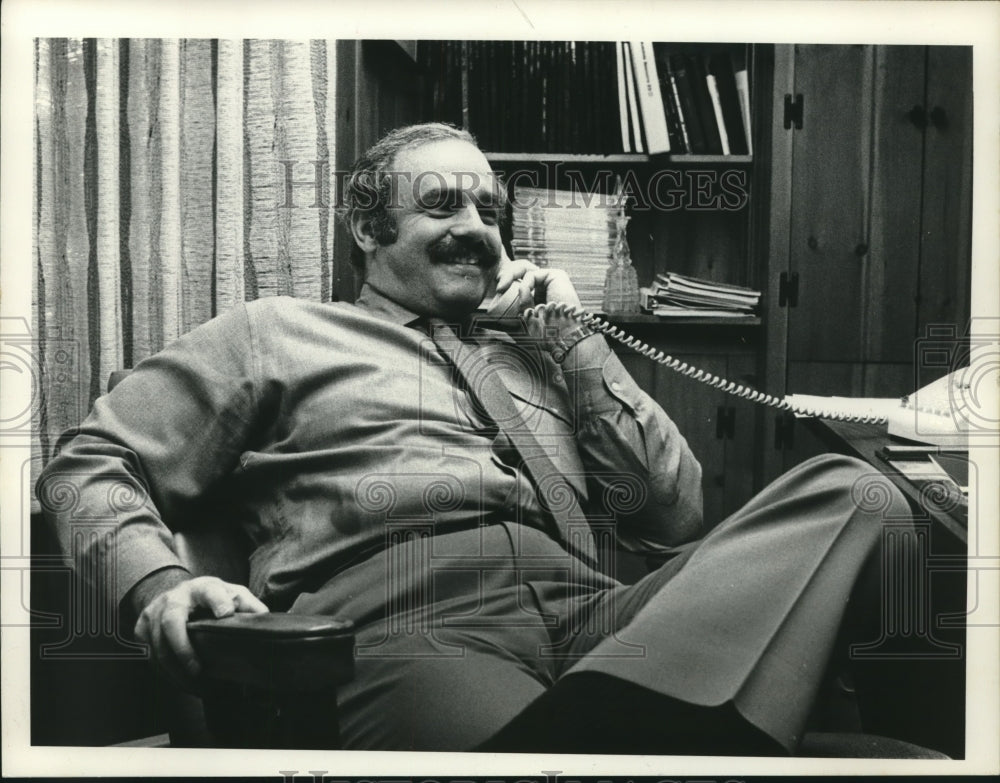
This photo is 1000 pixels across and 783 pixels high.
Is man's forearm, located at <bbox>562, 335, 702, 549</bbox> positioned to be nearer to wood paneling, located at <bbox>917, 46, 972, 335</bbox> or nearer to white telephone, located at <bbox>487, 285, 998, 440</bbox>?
white telephone, located at <bbox>487, 285, 998, 440</bbox>

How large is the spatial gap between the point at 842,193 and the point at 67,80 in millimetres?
1399

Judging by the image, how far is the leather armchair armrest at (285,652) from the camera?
3.40 feet

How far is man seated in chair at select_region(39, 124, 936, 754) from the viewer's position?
128 cm

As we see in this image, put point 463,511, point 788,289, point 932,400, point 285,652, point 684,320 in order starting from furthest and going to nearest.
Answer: point 788,289 → point 684,320 → point 932,400 → point 463,511 → point 285,652

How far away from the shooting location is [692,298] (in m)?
1.92

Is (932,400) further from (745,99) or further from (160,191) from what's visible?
(160,191)

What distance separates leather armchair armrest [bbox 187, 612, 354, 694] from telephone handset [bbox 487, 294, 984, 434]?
2.26 ft

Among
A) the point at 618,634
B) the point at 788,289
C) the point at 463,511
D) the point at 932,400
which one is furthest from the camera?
the point at 788,289

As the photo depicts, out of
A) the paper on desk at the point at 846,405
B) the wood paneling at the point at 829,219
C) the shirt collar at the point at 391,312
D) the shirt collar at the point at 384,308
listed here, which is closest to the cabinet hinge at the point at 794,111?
the wood paneling at the point at 829,219

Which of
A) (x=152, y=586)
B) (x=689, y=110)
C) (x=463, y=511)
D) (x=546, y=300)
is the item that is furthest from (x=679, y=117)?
(x=152, y=586)

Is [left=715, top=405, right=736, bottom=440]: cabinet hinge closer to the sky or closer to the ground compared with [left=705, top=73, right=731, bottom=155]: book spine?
closer to the ground

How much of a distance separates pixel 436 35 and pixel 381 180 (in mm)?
235

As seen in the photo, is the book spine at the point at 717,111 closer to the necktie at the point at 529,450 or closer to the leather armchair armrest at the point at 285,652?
the necktie at the point at 529,450

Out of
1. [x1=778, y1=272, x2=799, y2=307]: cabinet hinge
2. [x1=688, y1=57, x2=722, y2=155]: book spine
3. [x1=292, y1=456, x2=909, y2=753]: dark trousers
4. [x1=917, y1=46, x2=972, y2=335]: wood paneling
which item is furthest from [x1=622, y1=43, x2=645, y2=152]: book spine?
[x1=292, y1=456, x2=909, y2=753]: dark trousers
